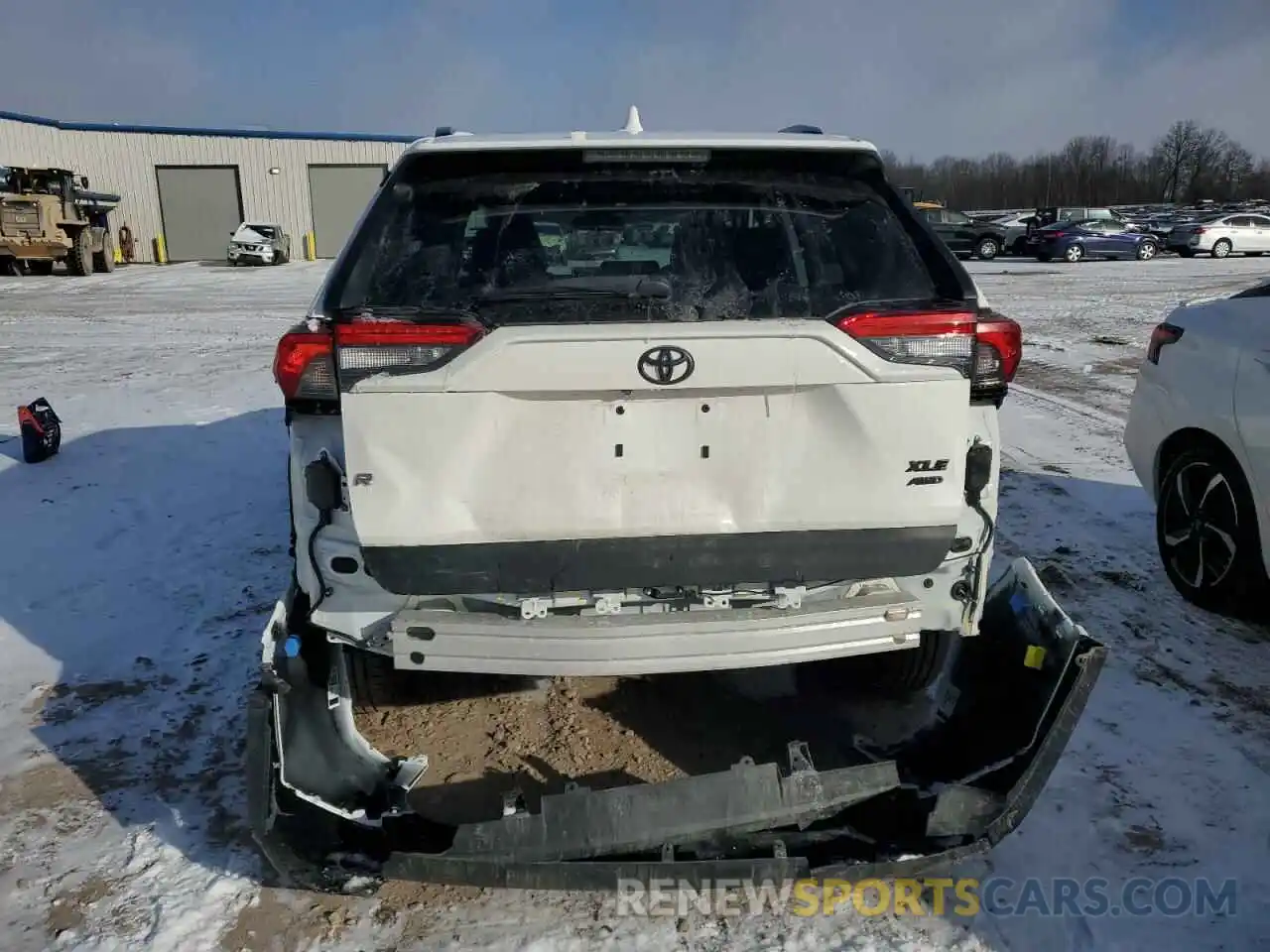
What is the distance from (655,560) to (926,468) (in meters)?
0.73

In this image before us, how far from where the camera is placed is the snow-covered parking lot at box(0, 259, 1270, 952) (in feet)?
8.20

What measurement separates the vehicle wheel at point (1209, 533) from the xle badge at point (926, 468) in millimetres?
2418

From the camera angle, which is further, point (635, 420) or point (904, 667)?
point (904, 667)

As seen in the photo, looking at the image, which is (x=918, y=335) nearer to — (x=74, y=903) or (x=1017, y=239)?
(x=74, y=903)

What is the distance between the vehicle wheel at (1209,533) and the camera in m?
4.08

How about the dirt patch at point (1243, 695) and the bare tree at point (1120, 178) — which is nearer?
the dirt patch at point (1243, 695)

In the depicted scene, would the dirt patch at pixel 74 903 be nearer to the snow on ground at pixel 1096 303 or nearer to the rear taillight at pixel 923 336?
the rear taillight at pixel 923 336

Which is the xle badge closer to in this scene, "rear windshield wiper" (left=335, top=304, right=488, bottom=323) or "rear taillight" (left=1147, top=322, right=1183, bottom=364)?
"rear windshield wiper" (left=335, top=304, right=488, bottom=323)

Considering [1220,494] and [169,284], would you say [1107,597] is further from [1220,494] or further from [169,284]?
[169,284]

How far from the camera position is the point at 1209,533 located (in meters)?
4.30

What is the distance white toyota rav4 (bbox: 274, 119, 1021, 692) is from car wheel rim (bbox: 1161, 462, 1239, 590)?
2.21 metres

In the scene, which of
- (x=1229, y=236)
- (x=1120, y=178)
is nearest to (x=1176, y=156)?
(x=1120, y=178)

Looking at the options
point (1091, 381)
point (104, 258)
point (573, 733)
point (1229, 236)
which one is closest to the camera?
point (573, 733)

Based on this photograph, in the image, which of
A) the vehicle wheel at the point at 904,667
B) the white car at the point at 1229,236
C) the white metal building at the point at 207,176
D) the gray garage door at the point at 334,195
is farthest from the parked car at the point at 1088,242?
the vehicle wheel at the point at 904,667
